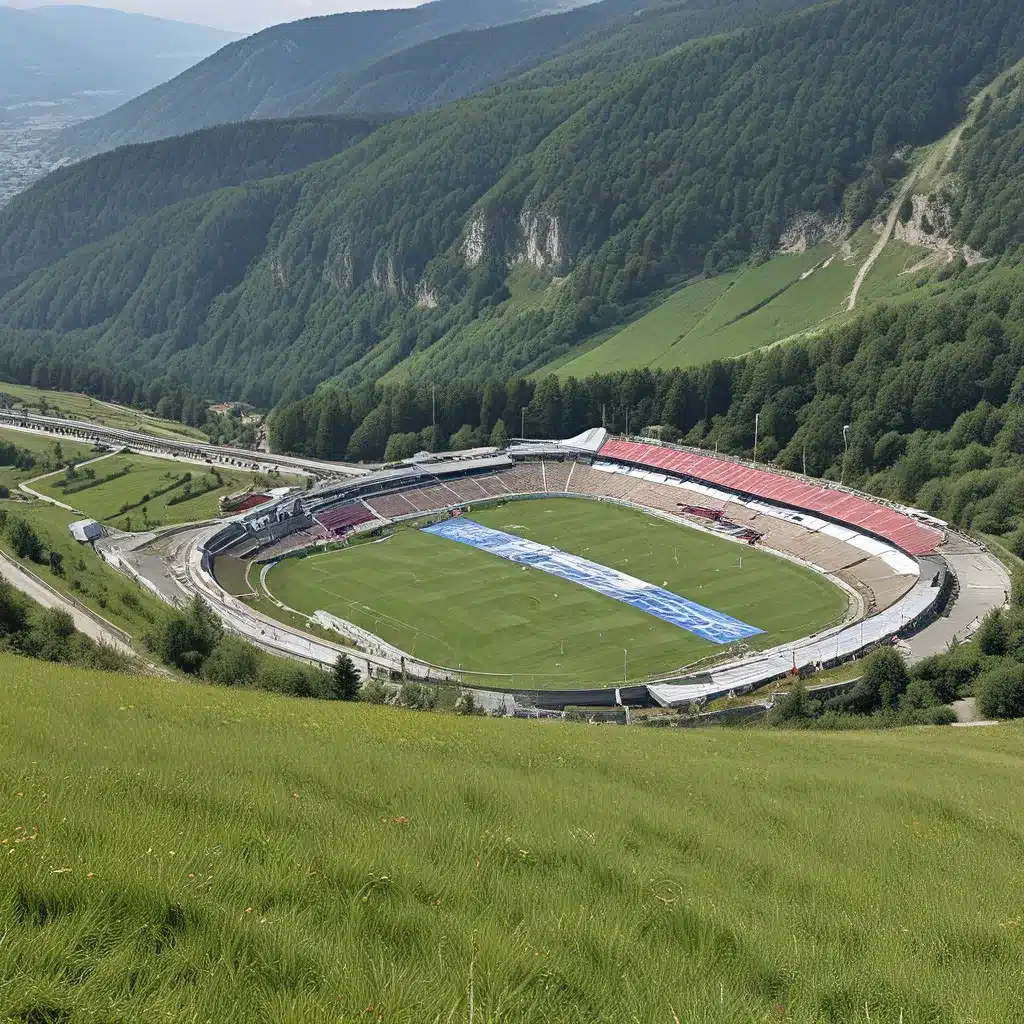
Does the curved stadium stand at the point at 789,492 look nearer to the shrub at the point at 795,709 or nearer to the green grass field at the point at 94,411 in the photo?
the shrub at the point at 795,709

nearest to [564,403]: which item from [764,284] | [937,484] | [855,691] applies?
[937,484]

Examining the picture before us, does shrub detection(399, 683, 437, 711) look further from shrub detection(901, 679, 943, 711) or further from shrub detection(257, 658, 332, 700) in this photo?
shrub detection(901, 679, 943, 711)

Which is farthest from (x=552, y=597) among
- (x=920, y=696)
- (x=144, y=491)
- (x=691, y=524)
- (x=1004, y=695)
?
(x=144, y=491)

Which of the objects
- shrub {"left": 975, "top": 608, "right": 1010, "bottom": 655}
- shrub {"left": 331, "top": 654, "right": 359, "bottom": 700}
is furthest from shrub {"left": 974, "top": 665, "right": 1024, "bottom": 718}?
shrub {"left": 331, "top": 654, "right": 359, "bottom": 700}

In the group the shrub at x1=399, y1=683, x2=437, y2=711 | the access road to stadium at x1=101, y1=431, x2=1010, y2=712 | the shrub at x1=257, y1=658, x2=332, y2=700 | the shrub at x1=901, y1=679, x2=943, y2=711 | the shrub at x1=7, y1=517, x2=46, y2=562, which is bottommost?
the access road to stadium at x1=101, y1=431, x2=1010, y2=712

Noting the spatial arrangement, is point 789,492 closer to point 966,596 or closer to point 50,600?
point 966,596

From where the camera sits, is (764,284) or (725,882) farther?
(764,284)

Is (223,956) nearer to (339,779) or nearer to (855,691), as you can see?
(339,779)
